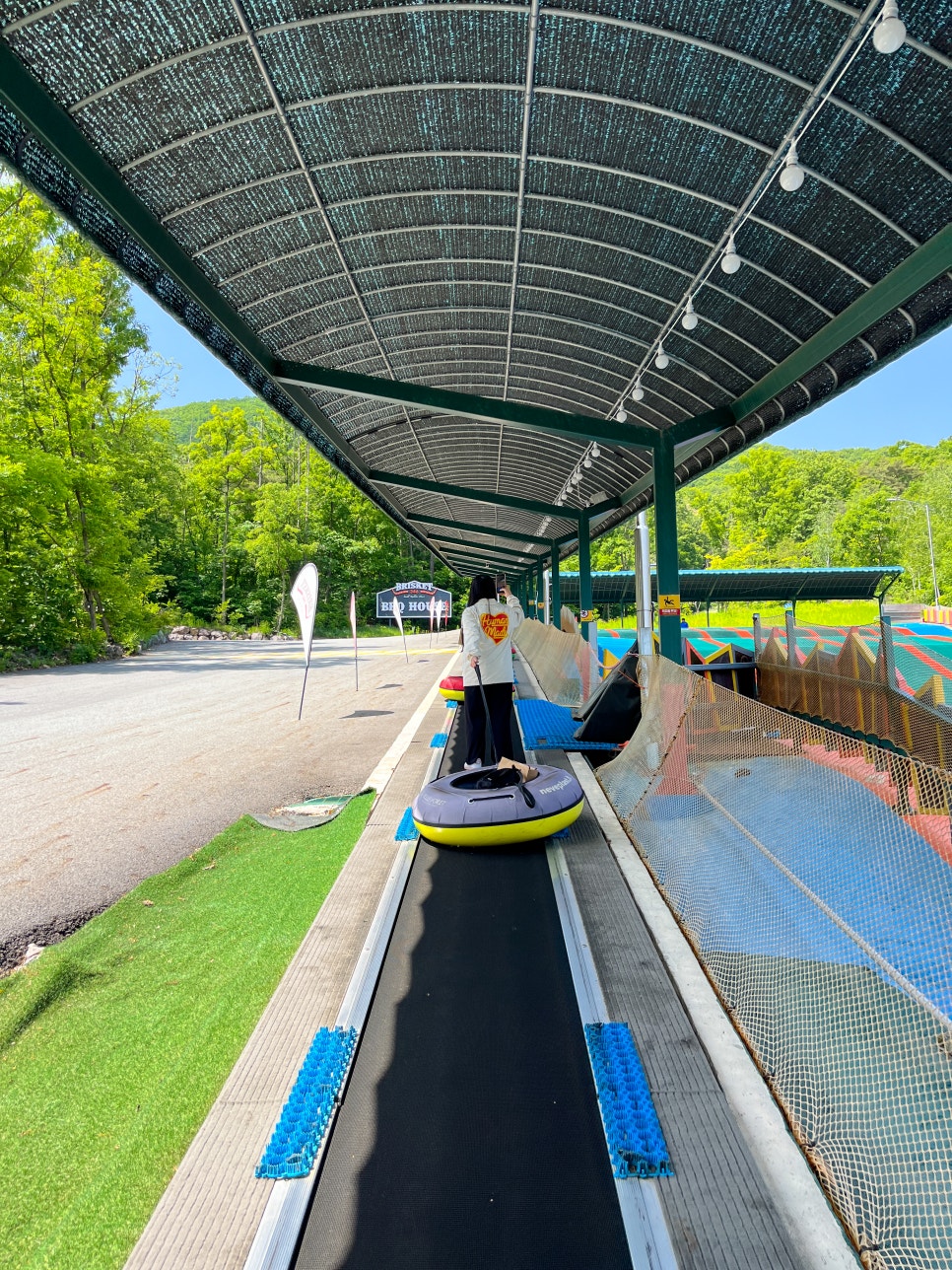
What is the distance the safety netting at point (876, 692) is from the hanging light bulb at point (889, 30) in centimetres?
511

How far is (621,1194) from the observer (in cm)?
225

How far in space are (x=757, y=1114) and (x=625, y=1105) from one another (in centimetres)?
50

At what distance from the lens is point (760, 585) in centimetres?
3819

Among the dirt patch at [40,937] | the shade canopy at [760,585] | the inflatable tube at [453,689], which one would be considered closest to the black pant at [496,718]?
the dirt patch at [40,937]

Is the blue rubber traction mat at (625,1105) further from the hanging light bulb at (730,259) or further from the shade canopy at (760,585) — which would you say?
the shade canopy at (760,585)

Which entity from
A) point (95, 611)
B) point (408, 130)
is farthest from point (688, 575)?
point (408, 130)

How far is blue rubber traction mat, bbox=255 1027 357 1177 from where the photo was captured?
2.42 metres

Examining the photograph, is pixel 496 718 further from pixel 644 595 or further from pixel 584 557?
pixel 584 557

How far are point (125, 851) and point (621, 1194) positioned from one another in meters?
5.17

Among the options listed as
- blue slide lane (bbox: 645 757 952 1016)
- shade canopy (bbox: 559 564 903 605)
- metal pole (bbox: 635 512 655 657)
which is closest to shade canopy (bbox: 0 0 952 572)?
metal pole (bbox: 635 512 655 657)

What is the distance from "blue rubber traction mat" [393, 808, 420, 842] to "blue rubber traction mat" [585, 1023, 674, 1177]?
2.91 metres

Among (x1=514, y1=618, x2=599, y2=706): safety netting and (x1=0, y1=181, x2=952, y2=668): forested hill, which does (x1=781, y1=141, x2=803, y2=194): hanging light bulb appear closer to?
(x1=514, y1=618, x2=599, y2=706): safety netting

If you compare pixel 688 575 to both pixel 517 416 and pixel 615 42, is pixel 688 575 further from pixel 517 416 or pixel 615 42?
pixel 615 42

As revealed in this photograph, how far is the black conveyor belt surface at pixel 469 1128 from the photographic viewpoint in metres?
2.11
